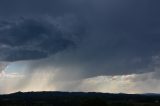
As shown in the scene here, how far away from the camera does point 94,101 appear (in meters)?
124

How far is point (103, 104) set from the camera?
124 m

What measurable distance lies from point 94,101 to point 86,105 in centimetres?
365

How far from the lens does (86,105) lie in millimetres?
122750

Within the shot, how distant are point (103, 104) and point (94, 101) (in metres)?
3.53

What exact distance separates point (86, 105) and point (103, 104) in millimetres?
6529
